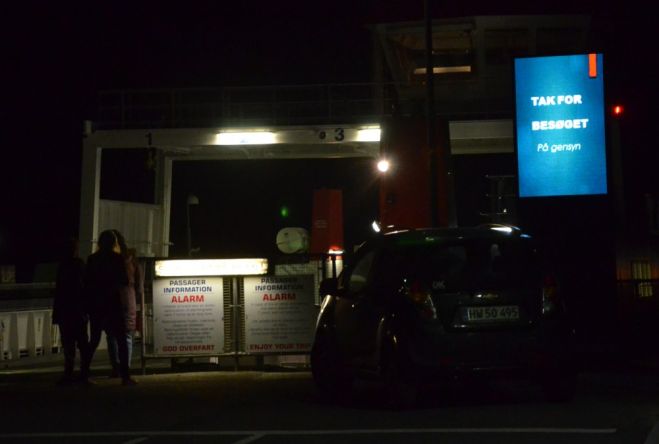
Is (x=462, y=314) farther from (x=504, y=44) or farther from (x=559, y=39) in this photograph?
(x=559, y=39)

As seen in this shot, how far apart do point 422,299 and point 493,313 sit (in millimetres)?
650

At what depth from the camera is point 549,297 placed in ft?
36.8

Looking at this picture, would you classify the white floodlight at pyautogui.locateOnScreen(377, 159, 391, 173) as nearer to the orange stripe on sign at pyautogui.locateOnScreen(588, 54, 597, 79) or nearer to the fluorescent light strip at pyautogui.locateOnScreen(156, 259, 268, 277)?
the orange stripe on sign at pyautogui.locateOnScreen(588, 54, 597, 79)

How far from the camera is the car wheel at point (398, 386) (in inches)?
434

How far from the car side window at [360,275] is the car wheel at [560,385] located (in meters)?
2.06

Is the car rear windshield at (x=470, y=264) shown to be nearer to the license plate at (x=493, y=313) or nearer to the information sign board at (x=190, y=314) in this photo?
the license plate at (x=493, y=313)

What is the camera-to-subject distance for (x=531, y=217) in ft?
89.2

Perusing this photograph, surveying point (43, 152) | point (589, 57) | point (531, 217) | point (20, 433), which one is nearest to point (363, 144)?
point (531, 217)

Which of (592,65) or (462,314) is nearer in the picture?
(462,314)

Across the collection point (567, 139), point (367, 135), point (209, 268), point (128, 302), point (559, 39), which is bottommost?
point (128, 302)

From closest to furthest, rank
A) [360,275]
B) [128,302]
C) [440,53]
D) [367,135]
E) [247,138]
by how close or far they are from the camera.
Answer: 1. [360,275]
2. [128,302]
3. [367,135]
4. [247,138]
5. [440,53]

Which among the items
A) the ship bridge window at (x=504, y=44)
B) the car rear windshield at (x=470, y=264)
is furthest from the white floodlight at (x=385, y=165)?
the car rear windshield at (x=470, y=264)

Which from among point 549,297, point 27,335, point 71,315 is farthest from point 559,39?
point 549,297

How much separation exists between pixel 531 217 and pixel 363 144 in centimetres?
673
